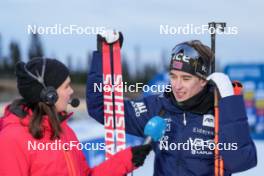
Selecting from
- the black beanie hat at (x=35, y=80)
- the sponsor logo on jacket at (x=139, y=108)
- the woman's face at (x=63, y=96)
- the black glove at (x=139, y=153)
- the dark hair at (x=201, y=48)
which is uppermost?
the dark hair at (x=201, y=48)

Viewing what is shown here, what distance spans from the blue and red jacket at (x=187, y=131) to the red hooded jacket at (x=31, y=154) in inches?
10.9

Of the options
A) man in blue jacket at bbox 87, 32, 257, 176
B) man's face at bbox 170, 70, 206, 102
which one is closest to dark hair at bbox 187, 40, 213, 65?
man in blue jacket at bbox 87, 32, 257, 176

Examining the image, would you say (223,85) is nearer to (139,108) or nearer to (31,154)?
(139,108)

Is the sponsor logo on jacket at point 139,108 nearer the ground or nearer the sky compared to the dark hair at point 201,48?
nearer the ground

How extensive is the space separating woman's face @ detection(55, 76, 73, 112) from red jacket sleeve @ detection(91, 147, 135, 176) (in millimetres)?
365

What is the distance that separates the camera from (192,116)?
2.84m

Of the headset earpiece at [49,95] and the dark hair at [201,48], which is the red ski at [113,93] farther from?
the headset earpiece at [49,95]

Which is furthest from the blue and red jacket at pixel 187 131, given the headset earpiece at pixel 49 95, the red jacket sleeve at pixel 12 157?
the red jacket sleeve at pixel 12 157

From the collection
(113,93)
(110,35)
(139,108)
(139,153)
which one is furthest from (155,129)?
(110,35)

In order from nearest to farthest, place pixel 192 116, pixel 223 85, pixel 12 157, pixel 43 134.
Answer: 1. pixel 12 157
2. pixel 43 134
3. pixel 223 85
4. pixel 192 116

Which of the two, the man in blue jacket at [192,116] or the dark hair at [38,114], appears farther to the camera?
the man in blue jacket at [192,116]

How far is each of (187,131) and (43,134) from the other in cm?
79

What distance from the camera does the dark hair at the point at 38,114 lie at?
242cm

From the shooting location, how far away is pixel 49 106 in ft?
8.27
